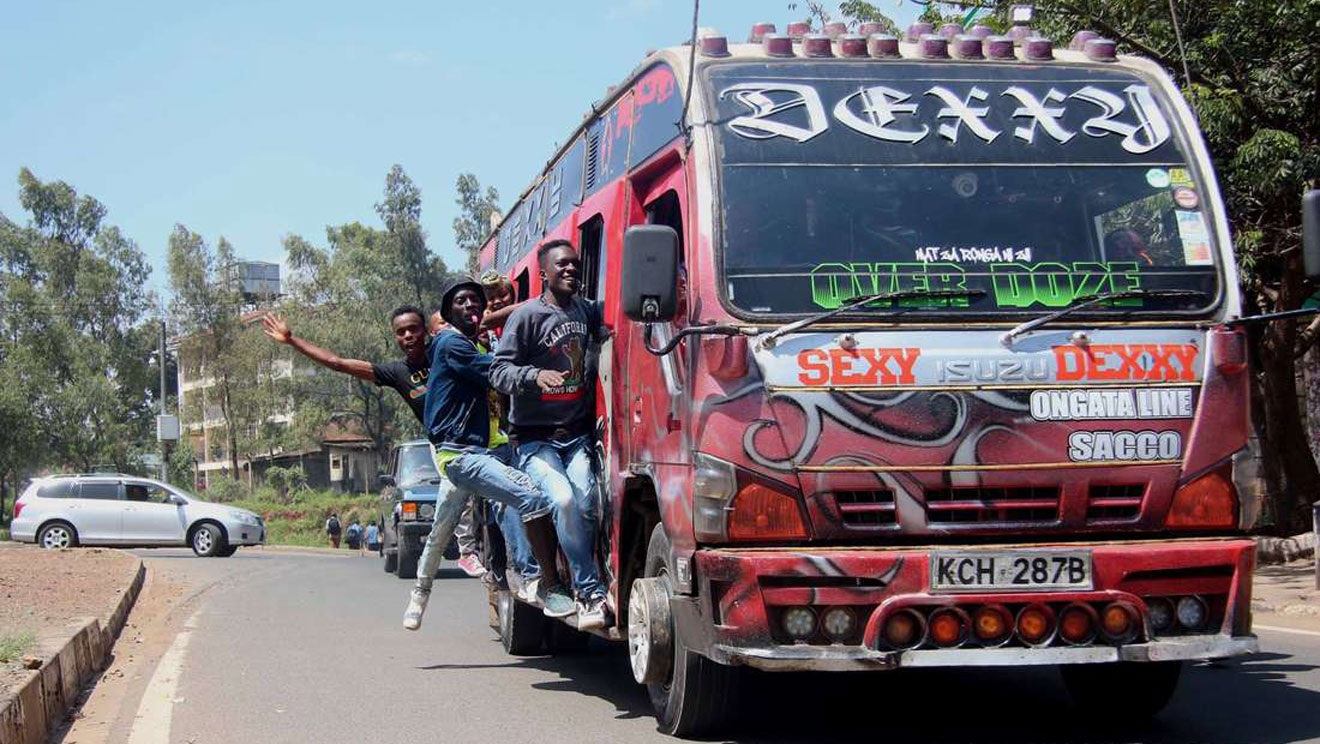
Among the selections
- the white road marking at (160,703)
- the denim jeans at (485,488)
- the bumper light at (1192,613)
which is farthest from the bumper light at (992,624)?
the white road marking at (160,703)

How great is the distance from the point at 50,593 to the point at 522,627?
642 centimetres

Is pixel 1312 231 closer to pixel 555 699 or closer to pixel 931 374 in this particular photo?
pixel 931 374

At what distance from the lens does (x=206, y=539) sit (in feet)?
97.1

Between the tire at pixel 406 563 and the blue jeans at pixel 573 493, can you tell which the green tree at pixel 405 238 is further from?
the blue jeans at pixel 573 493

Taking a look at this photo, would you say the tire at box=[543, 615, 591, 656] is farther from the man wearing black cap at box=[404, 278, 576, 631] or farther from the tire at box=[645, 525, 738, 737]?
the tire at box=[645, 525, 738, 737]

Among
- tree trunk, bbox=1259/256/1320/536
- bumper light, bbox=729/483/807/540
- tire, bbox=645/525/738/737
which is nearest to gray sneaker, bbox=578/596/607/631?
tire, bbox=645/525/738/737

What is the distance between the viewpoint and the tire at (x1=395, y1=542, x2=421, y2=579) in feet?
65.9

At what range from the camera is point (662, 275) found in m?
6.00

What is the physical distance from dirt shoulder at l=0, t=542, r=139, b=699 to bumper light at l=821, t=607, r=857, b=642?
361 cm

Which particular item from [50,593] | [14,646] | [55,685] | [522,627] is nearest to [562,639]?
[522,627]

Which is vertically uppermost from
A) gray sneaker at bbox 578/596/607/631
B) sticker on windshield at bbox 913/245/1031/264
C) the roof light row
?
the roof light row

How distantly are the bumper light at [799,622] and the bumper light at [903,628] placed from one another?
0.28 m

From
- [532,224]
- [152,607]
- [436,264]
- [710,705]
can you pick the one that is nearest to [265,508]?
Answer: [436,264]

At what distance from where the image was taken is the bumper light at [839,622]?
18.9 ft
